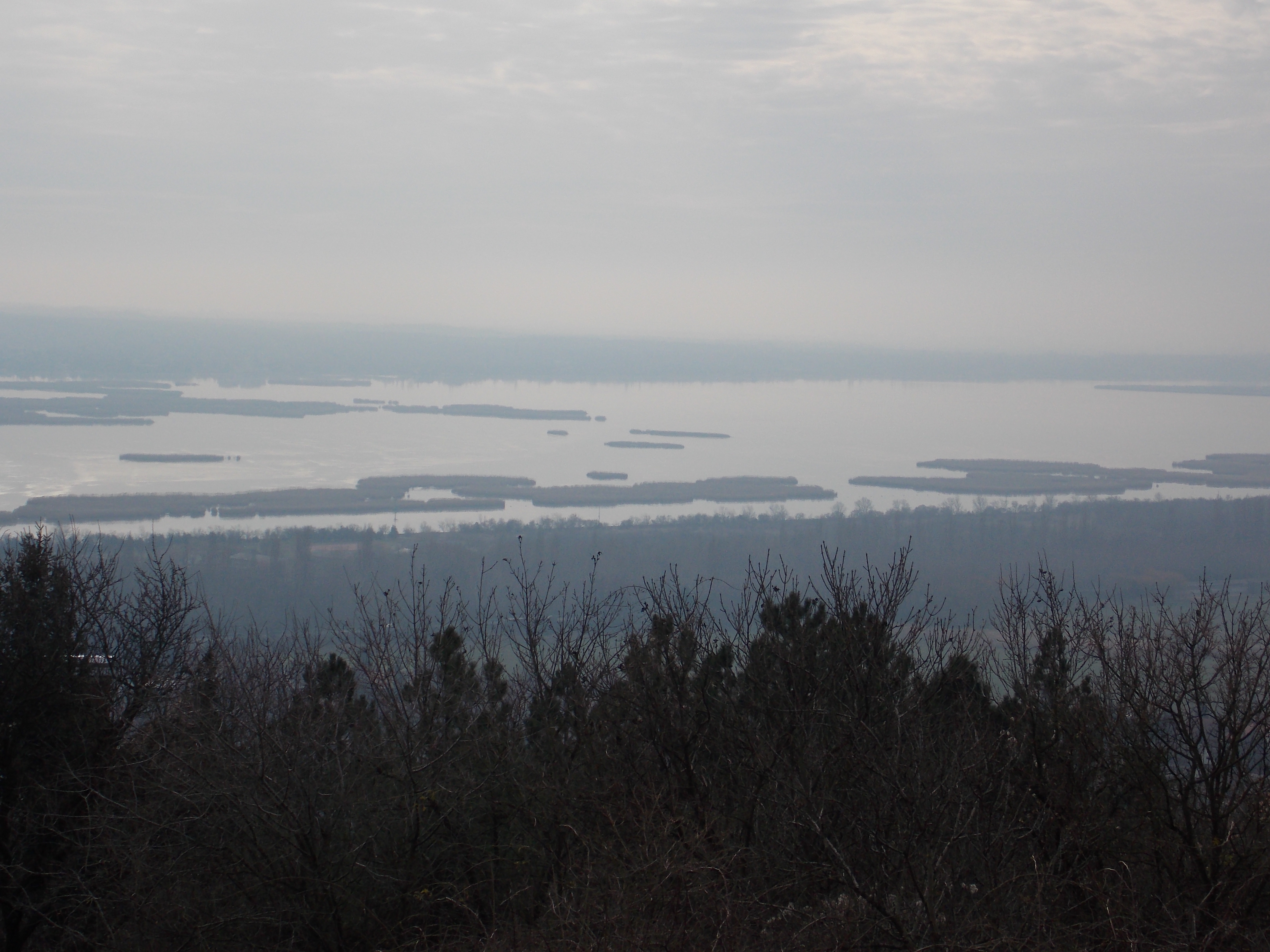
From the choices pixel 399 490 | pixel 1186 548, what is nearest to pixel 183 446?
pixel 399 490

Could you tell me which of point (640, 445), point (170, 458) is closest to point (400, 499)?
point (170, 458)

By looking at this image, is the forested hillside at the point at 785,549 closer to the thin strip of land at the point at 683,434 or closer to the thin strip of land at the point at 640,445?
the thin strip of land at the point at 640,445

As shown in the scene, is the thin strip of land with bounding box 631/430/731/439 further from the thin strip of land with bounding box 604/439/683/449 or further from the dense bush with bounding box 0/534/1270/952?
the dense bush with bounding box 0/534/1270/952

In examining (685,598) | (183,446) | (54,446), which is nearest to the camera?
(685,598)

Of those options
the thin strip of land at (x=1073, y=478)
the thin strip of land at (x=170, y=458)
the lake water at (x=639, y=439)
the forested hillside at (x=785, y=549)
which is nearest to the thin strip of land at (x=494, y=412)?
the lake water at (x=639, y=439)

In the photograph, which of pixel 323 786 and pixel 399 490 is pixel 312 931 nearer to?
pixel 323 786

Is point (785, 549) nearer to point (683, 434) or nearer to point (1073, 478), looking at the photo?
point (1073, 478)
